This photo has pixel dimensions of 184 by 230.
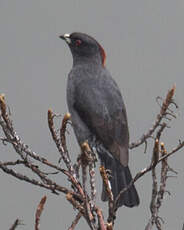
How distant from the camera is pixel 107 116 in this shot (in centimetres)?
402

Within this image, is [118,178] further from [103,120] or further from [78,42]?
[78,42]

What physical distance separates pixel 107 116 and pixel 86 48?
1.03 meters

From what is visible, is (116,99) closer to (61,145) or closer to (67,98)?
(67,98)

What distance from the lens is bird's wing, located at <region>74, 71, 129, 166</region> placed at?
3.99m

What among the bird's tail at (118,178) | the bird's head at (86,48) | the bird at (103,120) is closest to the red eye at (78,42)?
the bird's head at (86,48)

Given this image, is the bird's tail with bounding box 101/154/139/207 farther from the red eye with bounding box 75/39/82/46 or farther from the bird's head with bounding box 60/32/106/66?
the red eye with bounding box 75/39/82/46

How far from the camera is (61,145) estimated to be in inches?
89.9

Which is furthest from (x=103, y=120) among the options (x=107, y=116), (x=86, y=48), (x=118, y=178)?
(x=86, y=48)

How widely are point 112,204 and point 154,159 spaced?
0.30 meters

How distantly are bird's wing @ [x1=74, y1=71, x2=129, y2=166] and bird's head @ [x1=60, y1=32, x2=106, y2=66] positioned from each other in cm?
64

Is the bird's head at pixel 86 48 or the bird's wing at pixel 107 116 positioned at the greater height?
the bird's head at pixel 86 48

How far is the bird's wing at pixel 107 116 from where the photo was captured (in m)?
3.99

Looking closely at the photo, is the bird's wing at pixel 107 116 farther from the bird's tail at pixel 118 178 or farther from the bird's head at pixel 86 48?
the bird's head at pixel 86 48

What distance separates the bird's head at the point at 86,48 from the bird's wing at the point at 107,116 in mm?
638
